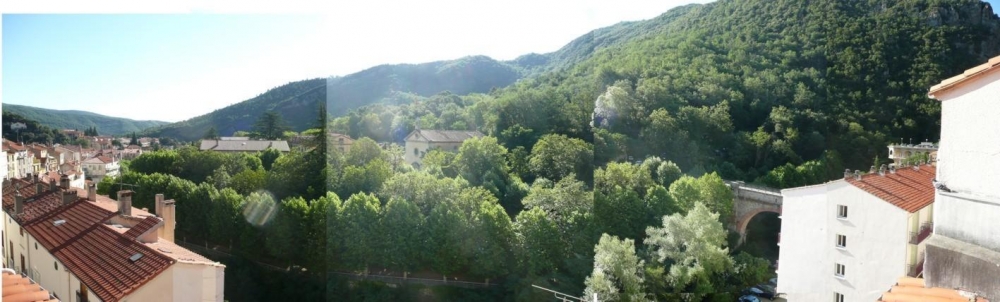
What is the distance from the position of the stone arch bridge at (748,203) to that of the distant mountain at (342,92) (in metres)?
5.59

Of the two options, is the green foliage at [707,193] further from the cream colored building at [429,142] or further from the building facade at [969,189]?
the building facade at [969,189]

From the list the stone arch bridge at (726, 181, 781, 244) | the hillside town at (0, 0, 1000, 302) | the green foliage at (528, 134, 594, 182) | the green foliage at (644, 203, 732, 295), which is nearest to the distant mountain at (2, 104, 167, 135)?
the hillside town at (0, 0, 1000, 302)

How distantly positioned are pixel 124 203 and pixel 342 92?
1321 millimetres

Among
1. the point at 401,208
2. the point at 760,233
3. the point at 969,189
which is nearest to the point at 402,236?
the point at 401,208

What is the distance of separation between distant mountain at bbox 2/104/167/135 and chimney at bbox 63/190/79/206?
0.32 m

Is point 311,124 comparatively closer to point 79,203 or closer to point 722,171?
point 79,203

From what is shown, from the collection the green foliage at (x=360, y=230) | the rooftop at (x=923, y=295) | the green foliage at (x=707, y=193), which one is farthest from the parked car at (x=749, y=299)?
the rooftop at (x=923, y=295)

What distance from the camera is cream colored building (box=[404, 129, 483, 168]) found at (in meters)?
4.14

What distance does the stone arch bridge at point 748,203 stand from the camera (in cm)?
833

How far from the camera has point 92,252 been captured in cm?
262

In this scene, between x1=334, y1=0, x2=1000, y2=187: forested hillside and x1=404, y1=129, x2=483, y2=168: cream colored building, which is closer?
x1=404, y1=129, x2=483, y2=168: cream colored building

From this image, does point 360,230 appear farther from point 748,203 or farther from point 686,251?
point 748,203

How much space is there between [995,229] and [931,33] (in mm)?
5460

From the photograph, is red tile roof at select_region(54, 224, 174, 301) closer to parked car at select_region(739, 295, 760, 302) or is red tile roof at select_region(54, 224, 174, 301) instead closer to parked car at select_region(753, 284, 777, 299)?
parked car at select_region(739, 295, 760, 302)
